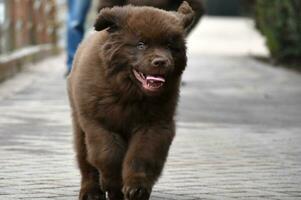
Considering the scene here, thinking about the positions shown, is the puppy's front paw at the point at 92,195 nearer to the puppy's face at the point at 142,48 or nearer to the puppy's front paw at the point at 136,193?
the puppy's front paw at the point at 136,193

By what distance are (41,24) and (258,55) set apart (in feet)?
15.7

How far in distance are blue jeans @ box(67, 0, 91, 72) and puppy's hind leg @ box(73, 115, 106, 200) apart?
308 inches

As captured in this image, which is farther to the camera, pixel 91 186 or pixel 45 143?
pixel 45 143

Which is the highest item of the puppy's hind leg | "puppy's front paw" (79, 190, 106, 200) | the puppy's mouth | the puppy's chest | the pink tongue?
the pink tongue

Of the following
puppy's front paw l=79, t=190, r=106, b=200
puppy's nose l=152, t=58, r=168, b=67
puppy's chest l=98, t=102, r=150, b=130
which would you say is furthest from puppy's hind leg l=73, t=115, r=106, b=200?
puppy's nose l=152, t=58, r=168, b=67

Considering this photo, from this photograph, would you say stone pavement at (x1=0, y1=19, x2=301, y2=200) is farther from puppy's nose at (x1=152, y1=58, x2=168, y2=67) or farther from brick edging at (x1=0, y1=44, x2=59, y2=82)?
puppy's nose at (x1=152, y1=58, x2=168, y2=67)

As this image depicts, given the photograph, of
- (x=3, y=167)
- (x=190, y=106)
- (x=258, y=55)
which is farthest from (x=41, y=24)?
(x=3, y=167)

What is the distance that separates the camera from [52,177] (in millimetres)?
6570

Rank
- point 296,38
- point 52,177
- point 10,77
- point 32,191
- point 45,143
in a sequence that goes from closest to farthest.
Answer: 1. point 32,191
2. point 52,177
3. point 45,143
4. point 10,77
5. point 296,38

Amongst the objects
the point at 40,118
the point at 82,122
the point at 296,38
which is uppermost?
the point at 82,122

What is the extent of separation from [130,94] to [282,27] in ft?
41.9

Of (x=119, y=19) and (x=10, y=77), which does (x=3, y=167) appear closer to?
(x=119, y=19)

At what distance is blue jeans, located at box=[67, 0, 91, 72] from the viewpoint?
13.6m

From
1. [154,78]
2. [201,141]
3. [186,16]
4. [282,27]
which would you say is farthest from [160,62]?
[282,27]
